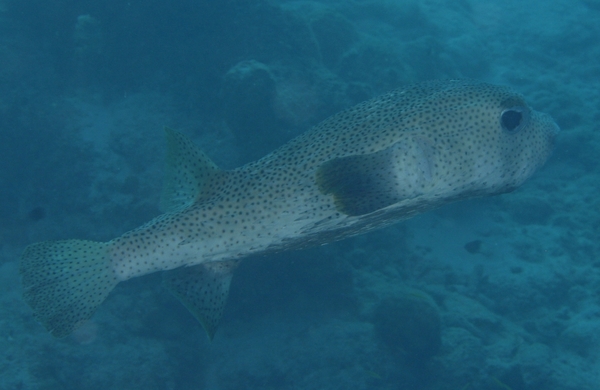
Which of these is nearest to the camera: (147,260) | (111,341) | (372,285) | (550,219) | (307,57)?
(147,260)

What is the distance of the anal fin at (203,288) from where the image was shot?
3150mm

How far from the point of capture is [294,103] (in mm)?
11531

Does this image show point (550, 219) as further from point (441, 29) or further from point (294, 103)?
point (441, 29)

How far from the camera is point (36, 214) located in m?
10.6

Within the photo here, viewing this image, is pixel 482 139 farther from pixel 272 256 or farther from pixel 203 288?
pixel 272 256

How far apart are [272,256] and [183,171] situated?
19.8ft

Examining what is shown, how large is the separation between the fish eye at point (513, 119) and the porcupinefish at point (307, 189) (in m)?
0.01

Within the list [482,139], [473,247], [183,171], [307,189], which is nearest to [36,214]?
[183,171]

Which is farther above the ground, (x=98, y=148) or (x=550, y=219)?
(x=98, y=148)

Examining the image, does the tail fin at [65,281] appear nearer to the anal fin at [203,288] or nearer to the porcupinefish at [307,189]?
the porcupinefish at [307,189]

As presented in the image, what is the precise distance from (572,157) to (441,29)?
1354cm

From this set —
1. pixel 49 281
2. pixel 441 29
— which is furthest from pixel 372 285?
pixel 441 29

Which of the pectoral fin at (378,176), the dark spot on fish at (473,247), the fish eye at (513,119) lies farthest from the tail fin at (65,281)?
the dark spot on fish at (473,247)

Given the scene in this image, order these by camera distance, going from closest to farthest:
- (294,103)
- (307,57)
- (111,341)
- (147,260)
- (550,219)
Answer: (147,260), (111,341), (294,103), (550,219), (307,57)
